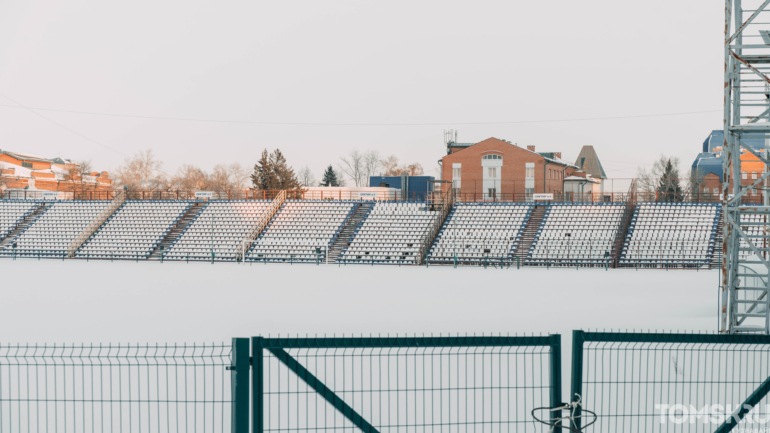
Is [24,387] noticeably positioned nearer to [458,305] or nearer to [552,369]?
[552,369]

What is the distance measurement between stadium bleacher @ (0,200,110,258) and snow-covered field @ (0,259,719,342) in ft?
53.4

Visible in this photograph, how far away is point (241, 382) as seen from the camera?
13.4 feet

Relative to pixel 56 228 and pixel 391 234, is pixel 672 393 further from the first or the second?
pixel 56 228

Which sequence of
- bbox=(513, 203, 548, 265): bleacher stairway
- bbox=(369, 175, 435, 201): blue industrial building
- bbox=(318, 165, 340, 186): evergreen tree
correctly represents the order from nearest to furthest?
bbox=(513, 203, 548, 265): bleacher stairway
bbox=(369, 175, 435, 201): blue industrial building
bbox=(318, 165, 340, 186): evergreen tree

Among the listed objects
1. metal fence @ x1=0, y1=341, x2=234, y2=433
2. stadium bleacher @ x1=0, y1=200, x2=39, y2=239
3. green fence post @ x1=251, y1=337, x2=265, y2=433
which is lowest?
metal fence @ x1=0, y1=341, x2=234, y2=433

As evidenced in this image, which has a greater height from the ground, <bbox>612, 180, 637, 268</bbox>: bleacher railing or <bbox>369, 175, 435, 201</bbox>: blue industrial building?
<bbox>369, 175, 435, 201</bbox>: blue industrial building

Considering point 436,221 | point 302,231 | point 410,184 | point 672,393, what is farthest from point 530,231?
point 672,393

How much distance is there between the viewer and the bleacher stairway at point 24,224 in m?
44.9

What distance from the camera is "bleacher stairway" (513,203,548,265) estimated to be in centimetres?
3812

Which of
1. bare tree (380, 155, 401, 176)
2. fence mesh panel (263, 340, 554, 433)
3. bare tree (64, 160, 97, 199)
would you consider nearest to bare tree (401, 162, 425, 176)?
bare tree (380, 155, 401, 176)

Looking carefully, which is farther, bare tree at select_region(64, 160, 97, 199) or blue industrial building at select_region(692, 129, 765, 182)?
bare tree at select_region(64, 160, 97, 199)

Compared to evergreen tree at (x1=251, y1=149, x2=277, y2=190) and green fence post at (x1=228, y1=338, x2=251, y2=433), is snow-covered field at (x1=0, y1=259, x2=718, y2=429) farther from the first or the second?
evergreen tree at (x1=251, y1=149, x2=277, y2=190)

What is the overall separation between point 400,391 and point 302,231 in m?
36.2

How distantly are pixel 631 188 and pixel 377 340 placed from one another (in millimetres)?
42512
